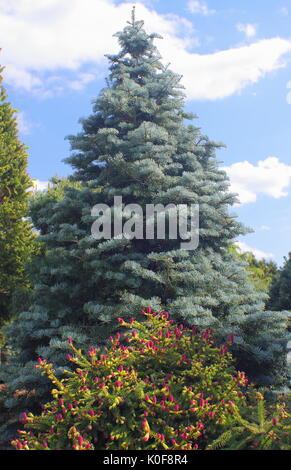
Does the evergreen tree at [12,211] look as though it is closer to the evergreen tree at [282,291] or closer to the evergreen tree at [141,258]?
the evergreen tree at [141,258]

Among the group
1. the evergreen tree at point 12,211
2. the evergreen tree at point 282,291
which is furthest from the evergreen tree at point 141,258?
the evergreen tree at point 282,291

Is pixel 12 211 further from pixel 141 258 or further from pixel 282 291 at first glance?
pixel 282 291

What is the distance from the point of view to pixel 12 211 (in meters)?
9.25

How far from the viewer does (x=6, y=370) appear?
5.93m

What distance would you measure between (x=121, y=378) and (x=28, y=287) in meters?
5.56

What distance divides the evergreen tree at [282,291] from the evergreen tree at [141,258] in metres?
4.21

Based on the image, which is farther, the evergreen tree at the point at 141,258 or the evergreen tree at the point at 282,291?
the evergreen tree at the point at 282,291

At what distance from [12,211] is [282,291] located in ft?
22.6

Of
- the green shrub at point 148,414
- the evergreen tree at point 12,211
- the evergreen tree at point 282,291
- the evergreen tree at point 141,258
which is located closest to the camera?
the green shrub at point 148,414

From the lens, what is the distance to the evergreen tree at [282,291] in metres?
10.1

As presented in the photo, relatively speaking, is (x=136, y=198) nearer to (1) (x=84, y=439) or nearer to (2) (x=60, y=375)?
(2) (x=60, y=375)

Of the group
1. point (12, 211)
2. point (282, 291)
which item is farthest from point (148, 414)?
point (282, 291)

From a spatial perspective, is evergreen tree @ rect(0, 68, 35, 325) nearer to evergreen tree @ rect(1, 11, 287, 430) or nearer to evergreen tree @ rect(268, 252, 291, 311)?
evergreen tree @ rect(1, 11, 287, 430)
